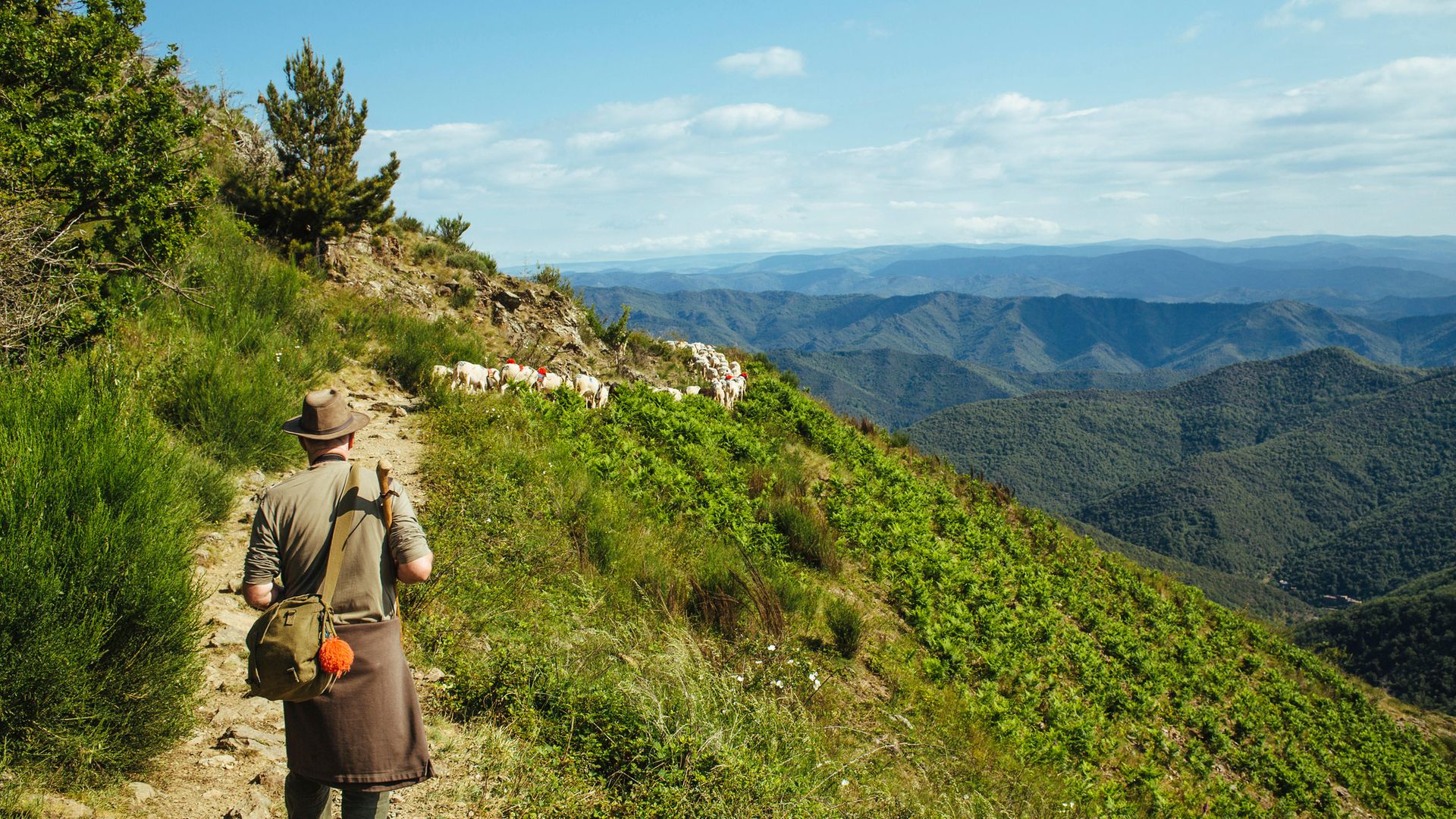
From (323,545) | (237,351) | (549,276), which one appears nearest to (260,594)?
(323,545)

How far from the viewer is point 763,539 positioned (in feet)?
26.9

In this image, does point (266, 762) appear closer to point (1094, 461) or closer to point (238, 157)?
point (238, 157)

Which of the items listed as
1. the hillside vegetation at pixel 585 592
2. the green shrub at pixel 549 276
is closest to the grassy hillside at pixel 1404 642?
the hillside vegetation at pixel 585 592

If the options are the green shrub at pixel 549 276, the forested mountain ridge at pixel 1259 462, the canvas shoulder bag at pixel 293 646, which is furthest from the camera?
the forested mountain ridge at pixel 1259 462

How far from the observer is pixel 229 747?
3221 millimetres

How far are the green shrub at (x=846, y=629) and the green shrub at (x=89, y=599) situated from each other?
4957 mm

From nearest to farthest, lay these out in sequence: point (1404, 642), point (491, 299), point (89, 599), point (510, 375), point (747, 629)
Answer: point (89, 599)
point (747, 629)
point (510, 375)
point (491, 299)
point (1404, 642)

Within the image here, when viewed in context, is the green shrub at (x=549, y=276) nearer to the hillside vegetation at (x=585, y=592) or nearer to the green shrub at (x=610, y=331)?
the green shrub at (x=610, y=331)

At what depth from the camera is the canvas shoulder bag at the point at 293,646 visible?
2221mm

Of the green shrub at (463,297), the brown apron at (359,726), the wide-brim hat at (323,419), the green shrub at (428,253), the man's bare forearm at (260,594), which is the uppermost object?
the green shrub at (428,253)

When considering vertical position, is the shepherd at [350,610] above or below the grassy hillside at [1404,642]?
above

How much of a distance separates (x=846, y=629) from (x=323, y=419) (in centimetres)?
525

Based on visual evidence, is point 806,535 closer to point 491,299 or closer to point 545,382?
point 545,382

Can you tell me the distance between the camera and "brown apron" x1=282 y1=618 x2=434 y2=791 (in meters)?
2.45
